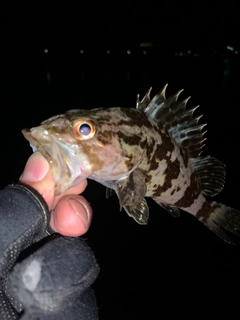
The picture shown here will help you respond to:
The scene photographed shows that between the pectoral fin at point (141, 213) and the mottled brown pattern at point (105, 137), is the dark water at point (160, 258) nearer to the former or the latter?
the pectoral fin at point (141, 213)

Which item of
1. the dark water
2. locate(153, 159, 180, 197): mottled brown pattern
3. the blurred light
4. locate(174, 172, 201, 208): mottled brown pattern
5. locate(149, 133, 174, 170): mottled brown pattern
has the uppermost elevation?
locate(149, 133, 174, 170): mottled brown pattern

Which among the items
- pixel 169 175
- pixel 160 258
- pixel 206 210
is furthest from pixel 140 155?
pixel 160 258

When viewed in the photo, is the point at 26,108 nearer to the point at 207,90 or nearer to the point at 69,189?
the point at 207,90

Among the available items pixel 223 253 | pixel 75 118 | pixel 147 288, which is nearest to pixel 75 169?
pixel 75 118

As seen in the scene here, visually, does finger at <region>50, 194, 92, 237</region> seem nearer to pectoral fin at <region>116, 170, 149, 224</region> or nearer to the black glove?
the black glove

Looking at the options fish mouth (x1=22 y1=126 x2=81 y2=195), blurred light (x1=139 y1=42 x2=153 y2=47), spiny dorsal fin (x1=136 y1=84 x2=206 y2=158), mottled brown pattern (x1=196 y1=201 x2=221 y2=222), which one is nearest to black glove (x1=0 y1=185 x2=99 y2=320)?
fish mouth (x1=22 y1=126 x2=81 y2=195)

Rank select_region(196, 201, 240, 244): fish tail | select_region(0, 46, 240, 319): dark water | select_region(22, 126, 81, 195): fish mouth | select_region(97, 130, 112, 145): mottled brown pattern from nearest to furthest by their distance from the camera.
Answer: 1. select_region(22, 126, 81, 195): fish mouth
2. select_region(97, 130, 112, 145): mottled brown pattern
3. select_region(196, 201, 240, 244): fish tail
4. select_region(0, 46, 240, 319): dark water
